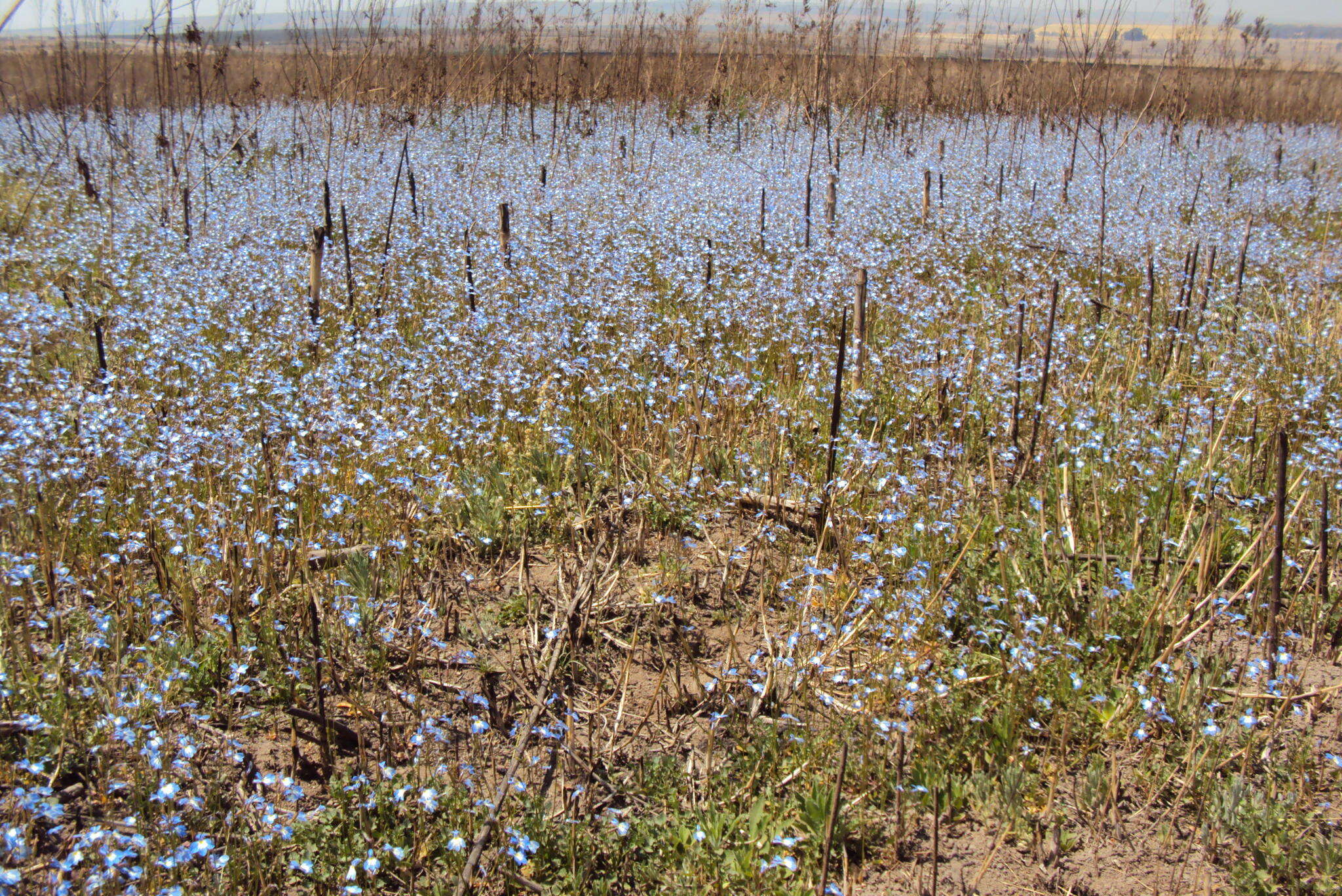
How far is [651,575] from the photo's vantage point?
3.37 metres

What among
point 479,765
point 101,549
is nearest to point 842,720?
point 479,765

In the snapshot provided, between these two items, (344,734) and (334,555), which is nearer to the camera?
(344,734)

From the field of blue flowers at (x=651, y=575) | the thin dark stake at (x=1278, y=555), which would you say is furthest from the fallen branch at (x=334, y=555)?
the thin dark stake at (x=1278, y=555)

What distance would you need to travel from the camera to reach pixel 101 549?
3246mm

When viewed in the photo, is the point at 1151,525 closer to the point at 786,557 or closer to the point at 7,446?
the point at 786,557

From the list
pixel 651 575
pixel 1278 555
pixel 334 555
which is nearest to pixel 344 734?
pixel 334 555

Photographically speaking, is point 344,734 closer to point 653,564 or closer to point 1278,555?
point 653,564

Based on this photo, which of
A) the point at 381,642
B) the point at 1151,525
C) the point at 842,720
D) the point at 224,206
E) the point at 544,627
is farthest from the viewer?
the point at 224,206

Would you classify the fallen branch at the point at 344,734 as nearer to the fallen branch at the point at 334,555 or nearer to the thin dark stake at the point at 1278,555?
the fallen branch at the point at 334,555

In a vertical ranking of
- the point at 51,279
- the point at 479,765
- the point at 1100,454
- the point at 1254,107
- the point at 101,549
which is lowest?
the point at 479,765

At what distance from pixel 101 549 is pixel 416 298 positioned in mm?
3117

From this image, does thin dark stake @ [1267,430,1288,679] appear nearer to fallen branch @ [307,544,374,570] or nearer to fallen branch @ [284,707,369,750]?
fallen branch @ [284,707,369,750]

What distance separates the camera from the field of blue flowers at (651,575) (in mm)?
2225

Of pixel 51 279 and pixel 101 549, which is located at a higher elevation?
pixel 51 279
